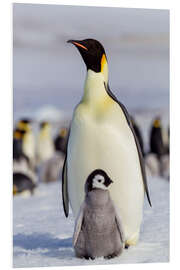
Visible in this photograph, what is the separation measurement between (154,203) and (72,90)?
1484mm

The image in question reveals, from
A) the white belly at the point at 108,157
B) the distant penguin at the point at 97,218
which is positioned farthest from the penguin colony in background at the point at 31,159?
the distant penguin at the point at 97,218

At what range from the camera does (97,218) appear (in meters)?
2.58

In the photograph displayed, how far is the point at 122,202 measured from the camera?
9.21ft

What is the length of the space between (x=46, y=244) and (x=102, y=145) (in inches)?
23.1

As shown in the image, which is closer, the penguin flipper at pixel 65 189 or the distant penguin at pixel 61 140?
the penguin flipper at pixel 65 189

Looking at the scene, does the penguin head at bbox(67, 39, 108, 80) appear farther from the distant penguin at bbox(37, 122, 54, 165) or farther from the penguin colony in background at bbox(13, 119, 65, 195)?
the distant penguin at bbox(37, 122, 54, 165)

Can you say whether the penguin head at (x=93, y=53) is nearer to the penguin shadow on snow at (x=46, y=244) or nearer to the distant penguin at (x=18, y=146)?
the penguin shadow on snow at (x=46, y=244)

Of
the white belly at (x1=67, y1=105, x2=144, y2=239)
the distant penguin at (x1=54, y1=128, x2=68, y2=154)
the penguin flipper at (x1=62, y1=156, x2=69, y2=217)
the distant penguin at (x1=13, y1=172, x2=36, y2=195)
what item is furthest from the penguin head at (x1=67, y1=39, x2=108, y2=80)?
the distant penguin at (x1=54, y1=128, x2=68, y2=154)

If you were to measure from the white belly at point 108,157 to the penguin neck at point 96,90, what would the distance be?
0.21 feet

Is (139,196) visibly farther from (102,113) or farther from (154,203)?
(154,203)

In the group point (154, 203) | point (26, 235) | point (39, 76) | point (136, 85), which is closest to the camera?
point (26, 235)

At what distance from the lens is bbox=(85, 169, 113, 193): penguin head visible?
2.56 metres

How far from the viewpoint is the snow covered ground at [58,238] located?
9.21ft
